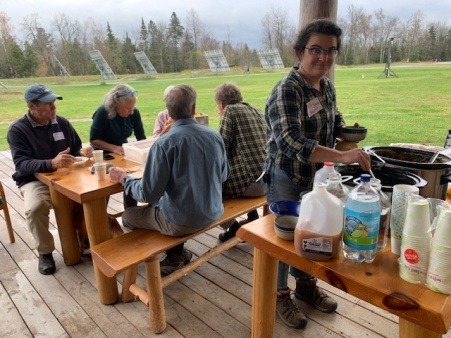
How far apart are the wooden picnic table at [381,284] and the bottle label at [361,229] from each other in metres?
0.07

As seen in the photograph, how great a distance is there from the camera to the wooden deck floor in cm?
161

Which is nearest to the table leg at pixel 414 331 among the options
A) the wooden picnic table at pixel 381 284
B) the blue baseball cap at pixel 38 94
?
the wooden picnic table at pixel 381 284

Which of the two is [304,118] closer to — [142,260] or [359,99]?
[142,260]

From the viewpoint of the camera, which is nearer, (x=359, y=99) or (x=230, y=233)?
(x=230, y=233)

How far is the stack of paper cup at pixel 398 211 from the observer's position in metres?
0.84

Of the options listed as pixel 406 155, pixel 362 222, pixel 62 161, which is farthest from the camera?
pixel 62 161

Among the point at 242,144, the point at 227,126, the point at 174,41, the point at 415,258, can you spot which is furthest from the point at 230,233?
the point at 174,41

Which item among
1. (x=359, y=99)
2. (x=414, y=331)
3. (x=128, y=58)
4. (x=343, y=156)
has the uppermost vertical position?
(x=128, y=58)

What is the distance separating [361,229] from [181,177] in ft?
3.03

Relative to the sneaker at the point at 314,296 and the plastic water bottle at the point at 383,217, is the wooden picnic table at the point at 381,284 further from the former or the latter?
the sneaker at the point at 314,296

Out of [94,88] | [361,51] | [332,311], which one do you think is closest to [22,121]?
[332,311]

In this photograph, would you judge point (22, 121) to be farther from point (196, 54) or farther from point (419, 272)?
point (196, 54)

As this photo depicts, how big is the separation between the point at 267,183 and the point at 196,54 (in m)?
11.0

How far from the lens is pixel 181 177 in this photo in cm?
154
